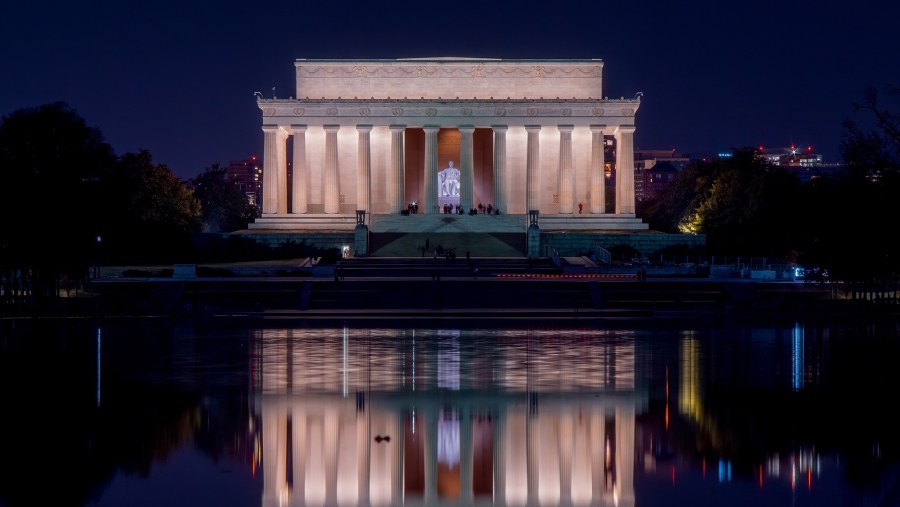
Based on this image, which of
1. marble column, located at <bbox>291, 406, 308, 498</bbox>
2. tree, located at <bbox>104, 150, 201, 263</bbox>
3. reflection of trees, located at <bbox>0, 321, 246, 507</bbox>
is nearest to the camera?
marble column, located at <bbox>291, 406, 308, 498</bbox>

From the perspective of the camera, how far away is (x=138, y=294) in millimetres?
50594

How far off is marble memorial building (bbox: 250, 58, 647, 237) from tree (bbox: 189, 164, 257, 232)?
17.0 metres

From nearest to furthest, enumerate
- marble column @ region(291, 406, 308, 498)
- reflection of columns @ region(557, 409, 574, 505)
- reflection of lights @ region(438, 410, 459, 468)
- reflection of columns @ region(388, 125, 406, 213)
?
reflection of columns @ region(557, 409, 574, 505) < marble column @ region(291, 406, 308, 498) < reflection of lights @ region(438, 410, 459, 468) < reflection of columns @ region(388, 125, 406, 213)

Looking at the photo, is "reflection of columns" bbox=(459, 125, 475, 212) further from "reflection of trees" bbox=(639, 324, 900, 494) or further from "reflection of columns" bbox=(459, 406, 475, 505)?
"reflection of columns" bbox=(459, 406, 475, 505)

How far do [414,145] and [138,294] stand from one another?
5425cm

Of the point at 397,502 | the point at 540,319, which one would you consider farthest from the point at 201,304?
the point at 397,502

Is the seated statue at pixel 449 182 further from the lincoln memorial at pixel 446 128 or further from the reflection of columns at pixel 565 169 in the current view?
the reflection of columns at pixel 565 169

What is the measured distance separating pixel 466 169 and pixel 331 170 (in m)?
10.6

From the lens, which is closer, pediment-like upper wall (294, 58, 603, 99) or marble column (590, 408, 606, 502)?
marble column (590, 408, 606, 502)

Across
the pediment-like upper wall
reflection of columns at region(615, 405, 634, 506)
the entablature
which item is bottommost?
reflection of columns at region(615, 405, 634, 506)

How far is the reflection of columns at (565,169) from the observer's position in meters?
93.8

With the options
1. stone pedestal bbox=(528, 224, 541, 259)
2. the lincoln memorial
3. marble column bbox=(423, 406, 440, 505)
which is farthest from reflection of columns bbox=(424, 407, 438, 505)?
the lincoln memorial

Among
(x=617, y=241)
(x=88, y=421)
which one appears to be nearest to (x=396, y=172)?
(x=617, y=241)

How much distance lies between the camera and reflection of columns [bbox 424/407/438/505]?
1312 centimetres
